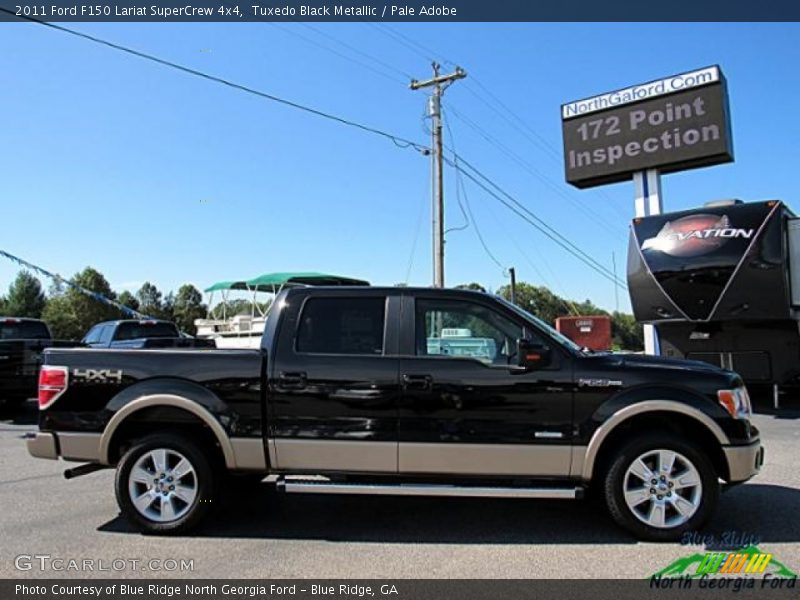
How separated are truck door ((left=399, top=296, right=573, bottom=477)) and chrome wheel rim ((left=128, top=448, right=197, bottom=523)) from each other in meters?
1.69

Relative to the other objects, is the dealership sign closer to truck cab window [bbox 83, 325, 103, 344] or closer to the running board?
truck cab window [bbox 83, 325, 103, 344]

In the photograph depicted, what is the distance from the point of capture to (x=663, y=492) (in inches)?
178

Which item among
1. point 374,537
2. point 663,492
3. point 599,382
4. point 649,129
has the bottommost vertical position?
point 374,537

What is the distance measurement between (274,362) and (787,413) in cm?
1002

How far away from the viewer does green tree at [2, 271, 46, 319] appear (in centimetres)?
6819

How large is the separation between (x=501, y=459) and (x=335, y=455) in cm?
127

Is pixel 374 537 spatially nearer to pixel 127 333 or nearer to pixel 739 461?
pixel 739 461

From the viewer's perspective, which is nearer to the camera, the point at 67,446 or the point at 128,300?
the point at 67,446

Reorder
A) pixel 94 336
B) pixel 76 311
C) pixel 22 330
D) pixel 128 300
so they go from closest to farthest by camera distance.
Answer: pixel 22 330, pixel 94 336, pixel 76 311, pixel 128 300

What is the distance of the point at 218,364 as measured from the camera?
4855 millimetres

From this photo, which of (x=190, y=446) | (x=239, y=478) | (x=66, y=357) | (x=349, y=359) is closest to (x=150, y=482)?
(x=190, y=446)

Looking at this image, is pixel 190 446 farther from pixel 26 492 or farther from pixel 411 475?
pixel 26 492

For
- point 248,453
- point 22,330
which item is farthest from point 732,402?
point 22,330

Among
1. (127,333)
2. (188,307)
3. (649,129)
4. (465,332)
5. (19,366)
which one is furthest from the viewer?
(188,307)
